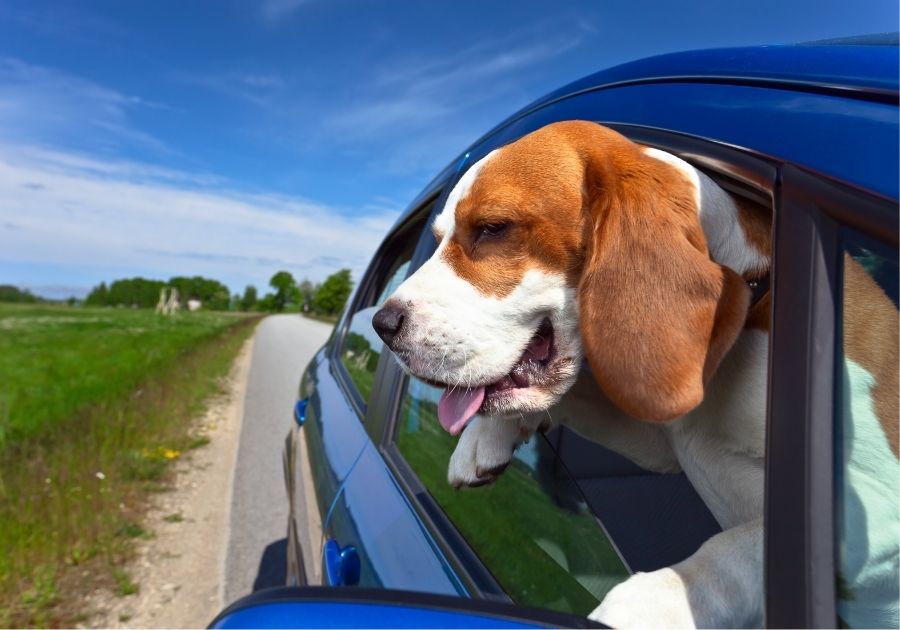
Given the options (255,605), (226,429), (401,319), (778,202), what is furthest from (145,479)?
(778,202)

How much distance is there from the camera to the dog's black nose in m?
1.74

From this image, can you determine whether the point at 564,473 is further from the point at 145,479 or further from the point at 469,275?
the point at 145,479

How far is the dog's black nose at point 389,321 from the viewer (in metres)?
1.74

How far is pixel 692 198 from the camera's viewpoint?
1.34m

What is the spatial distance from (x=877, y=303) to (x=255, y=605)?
965 millimetres

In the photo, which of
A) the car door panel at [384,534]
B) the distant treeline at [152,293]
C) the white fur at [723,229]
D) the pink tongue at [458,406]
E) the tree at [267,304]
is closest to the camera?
the white fur at [723,229]

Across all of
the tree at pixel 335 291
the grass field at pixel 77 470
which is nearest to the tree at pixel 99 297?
the tree at pixel 335 291

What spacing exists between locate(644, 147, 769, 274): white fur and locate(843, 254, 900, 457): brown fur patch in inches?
13.0

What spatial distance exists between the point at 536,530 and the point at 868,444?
32.7 inches

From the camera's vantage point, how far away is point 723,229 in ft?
4.35

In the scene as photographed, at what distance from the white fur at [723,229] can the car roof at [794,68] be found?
0.68 feet

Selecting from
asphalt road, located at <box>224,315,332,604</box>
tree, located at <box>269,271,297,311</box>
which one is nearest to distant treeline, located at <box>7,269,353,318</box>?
tree, located at <box>269,271,297,311</box>

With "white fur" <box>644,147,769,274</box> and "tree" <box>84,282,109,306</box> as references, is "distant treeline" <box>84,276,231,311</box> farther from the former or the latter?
"white fur" <box>644,147,769,274</box>

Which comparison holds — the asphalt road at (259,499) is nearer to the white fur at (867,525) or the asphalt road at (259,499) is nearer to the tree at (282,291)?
the white fur at (867,525)
